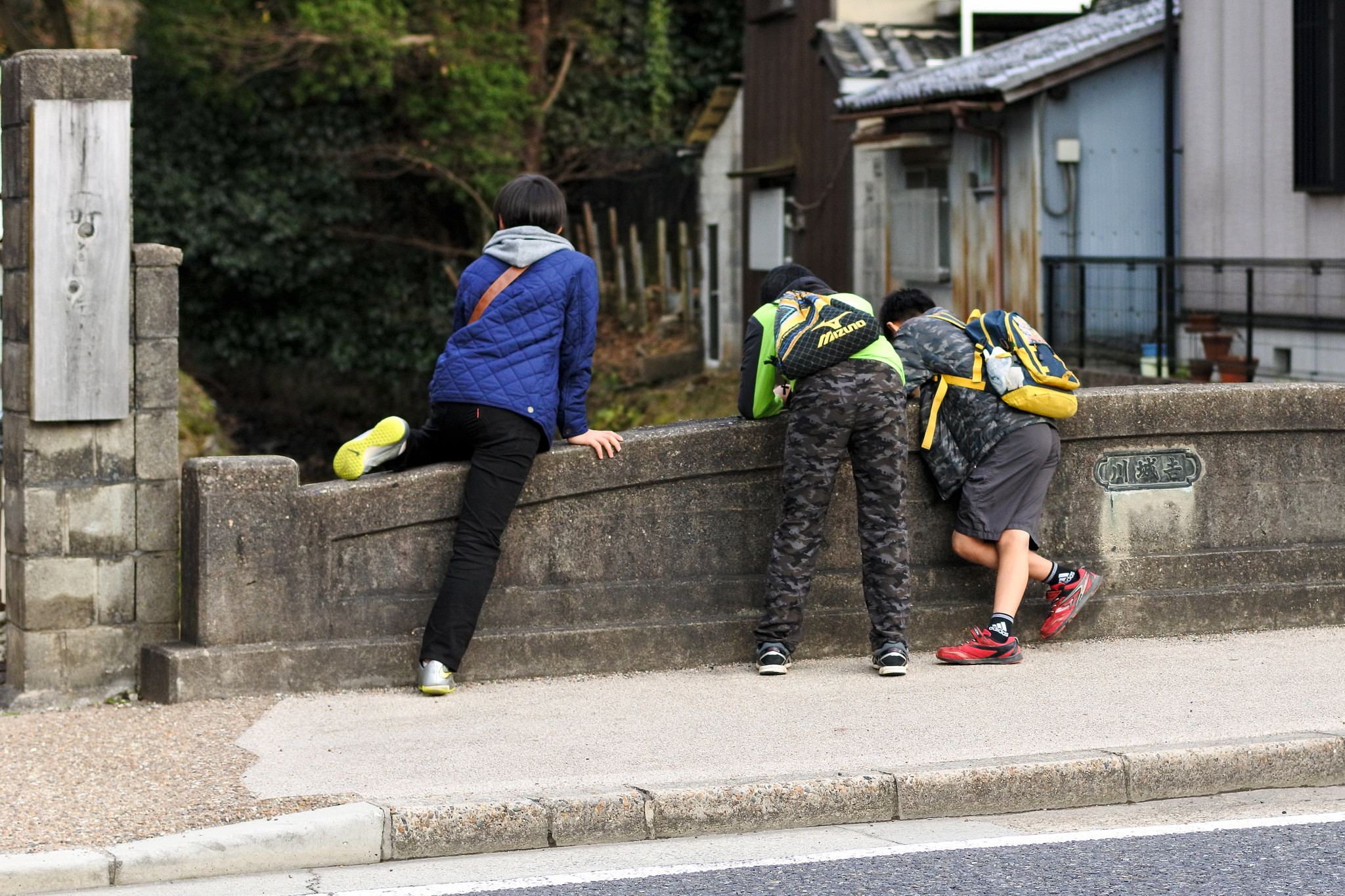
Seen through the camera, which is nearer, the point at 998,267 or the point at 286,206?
the point at 998,267

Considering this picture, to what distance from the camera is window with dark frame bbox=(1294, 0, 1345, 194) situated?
1283 cm

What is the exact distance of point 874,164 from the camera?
66.2 feet

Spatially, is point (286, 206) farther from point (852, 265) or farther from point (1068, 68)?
point (1068, 68)

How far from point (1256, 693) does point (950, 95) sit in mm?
10558

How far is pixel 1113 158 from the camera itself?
1622 cm

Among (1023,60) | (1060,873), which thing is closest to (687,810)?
(1060,873)

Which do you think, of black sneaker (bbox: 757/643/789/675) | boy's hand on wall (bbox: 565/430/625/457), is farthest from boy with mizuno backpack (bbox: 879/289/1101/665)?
boy's hand on wall (bbox: 565/430/625/457)

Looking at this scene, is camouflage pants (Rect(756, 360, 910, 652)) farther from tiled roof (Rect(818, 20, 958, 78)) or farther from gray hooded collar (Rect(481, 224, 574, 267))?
tiled roof (Rect(818, 20, 958, 78))

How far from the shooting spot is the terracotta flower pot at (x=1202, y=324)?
46.5ft

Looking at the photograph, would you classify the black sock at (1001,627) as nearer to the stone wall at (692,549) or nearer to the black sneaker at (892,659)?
the stone wall at (692,549)

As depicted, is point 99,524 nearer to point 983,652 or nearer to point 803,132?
point 983,652

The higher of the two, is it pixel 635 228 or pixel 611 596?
pixel 635 228

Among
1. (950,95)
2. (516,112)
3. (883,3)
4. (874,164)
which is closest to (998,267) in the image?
(950,95)

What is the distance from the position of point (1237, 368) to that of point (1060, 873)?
9.88 m
